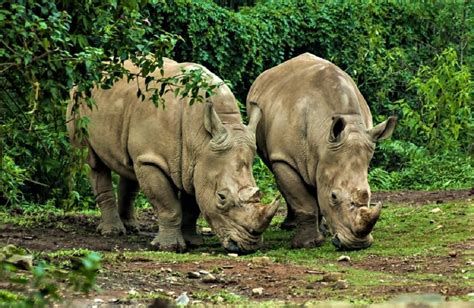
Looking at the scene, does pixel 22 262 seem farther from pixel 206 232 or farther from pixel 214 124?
pixel 206 232

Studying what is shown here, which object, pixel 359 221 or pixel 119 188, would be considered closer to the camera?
pixel 359 221

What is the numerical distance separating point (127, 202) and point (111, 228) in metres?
0.67

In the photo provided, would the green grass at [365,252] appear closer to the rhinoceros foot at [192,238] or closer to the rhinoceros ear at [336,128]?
the rhinoceros foot at [192,238]

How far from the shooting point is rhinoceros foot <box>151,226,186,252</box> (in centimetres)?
1077

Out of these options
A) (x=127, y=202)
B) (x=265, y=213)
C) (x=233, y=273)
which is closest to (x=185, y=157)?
(x=265, y=213)

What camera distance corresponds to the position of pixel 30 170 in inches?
527

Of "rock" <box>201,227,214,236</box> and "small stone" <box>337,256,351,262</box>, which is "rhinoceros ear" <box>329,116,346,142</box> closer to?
"small stone" <box>337,256,351,262</box>

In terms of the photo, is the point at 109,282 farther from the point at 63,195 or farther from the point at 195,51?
the point at 195,51

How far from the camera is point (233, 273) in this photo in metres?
8.80

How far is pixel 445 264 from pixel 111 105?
383 centimetres

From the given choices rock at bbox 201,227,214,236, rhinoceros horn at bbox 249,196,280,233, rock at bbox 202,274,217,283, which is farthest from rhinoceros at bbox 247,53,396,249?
rock at bbox 202,274,217,283

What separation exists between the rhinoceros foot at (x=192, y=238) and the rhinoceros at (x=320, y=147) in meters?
0.93

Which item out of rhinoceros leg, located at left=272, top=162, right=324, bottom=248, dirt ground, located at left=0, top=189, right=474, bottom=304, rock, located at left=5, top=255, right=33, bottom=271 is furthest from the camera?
rhinoceros leg, located at left=272, top=162, right=324, bottom=248

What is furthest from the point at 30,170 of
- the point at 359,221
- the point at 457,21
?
the point at 457,21
